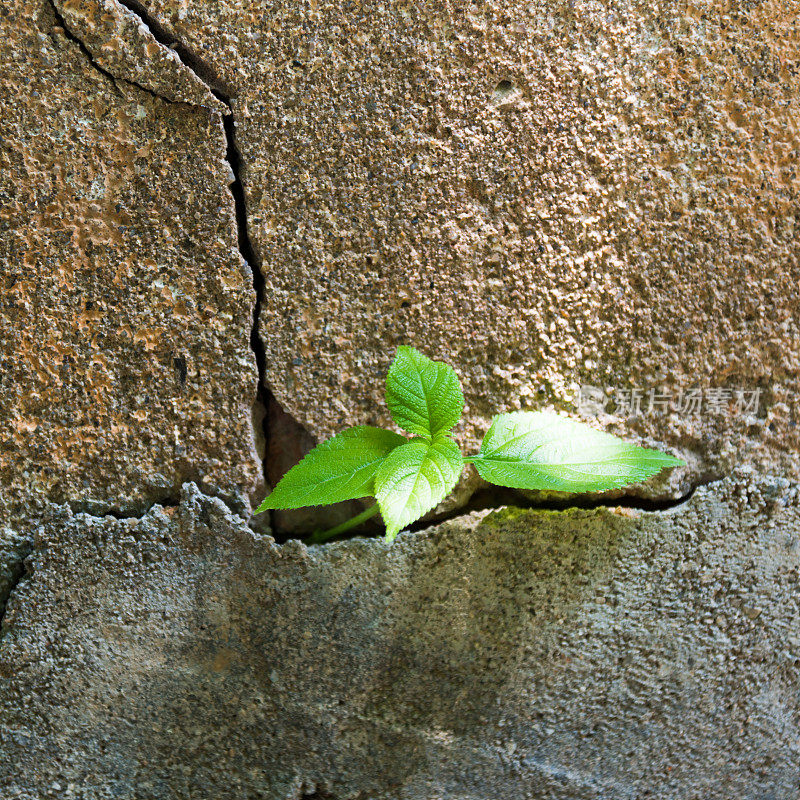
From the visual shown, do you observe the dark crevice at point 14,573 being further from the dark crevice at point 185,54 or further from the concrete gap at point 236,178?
the dark crevice at point 185,54

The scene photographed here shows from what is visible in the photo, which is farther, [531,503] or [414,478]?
[531,503]

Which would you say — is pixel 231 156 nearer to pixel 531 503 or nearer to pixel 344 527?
pixel 344 527

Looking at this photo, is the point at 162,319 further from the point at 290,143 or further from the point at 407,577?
the point at 407,577

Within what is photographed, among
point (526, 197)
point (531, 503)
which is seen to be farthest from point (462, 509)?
point (526, 197)

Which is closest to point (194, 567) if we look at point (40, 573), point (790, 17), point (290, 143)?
point (40, 573)

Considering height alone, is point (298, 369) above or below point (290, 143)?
below

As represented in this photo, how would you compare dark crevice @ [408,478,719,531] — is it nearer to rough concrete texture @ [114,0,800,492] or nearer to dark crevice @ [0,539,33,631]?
rough concrete texture @ [114,0,800,492]

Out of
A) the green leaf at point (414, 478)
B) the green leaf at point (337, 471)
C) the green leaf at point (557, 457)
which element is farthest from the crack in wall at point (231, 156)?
the green leaf at point (557, 457)
